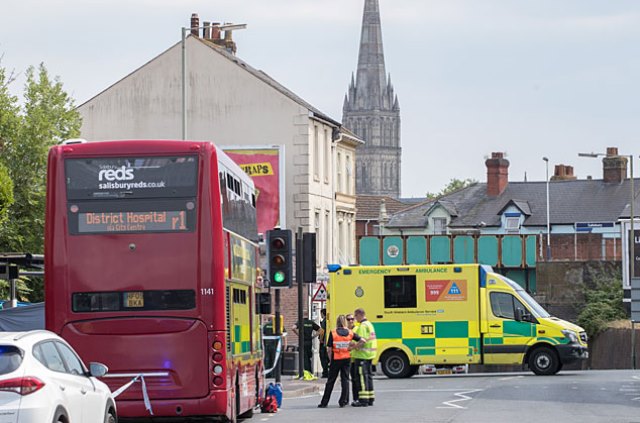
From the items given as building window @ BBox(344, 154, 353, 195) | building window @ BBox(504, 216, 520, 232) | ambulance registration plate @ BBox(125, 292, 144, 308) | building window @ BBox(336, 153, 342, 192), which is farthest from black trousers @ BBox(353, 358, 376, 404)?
building window @ BBox(504, 216, 520, 232)

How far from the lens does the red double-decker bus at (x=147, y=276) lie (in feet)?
59.5

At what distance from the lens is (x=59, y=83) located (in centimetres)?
4572

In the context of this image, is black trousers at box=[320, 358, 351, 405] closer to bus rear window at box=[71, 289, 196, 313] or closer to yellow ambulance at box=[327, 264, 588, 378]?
bus rear window at box=[71, 289, 196, 313]

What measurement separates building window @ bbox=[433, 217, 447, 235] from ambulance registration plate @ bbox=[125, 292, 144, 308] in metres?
77.5

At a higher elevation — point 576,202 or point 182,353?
point 576,202

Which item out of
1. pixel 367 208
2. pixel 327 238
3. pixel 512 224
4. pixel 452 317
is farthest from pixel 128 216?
pixel 367 208

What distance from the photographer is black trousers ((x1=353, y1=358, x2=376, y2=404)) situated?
25672 millimetres

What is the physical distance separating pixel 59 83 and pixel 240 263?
1057 inches

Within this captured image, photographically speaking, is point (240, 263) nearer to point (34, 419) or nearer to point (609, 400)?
point (34, 419)

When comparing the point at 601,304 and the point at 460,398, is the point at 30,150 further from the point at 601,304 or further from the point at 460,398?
the point at 601,304

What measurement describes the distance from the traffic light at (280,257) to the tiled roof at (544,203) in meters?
62.9

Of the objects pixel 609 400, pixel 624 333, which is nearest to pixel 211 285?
pixel 609 400

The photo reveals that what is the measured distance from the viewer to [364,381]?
25.8 m

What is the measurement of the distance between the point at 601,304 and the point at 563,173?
3309 centimetres
